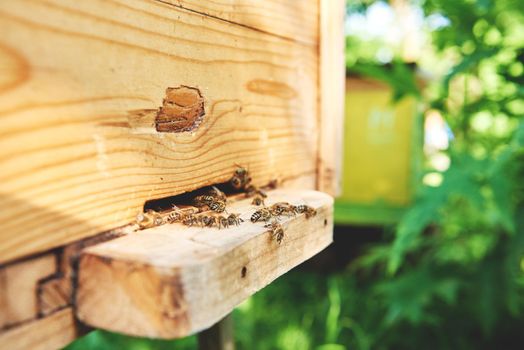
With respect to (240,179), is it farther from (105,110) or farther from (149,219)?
(105,110)

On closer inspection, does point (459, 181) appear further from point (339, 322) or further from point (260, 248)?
point (339, 322)

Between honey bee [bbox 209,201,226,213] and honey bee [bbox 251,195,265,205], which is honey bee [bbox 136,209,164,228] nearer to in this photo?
honey bee [bbox 209,201,226,213]

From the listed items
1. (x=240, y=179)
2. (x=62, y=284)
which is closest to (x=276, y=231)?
(x=240, y=179)

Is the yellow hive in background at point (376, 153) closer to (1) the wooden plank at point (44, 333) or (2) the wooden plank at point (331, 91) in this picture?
(2) the wooden plank at point (331, 91)

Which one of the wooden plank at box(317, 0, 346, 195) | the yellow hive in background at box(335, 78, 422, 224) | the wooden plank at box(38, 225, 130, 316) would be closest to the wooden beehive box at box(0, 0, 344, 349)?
the wooden plank at box(38, 225, 130, 316)

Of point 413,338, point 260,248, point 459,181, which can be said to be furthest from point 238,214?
point 413,338

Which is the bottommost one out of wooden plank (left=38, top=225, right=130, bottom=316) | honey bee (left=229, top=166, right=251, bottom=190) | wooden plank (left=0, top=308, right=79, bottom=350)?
wooden plank (left=0, top=308, right=79, bottom=350)
